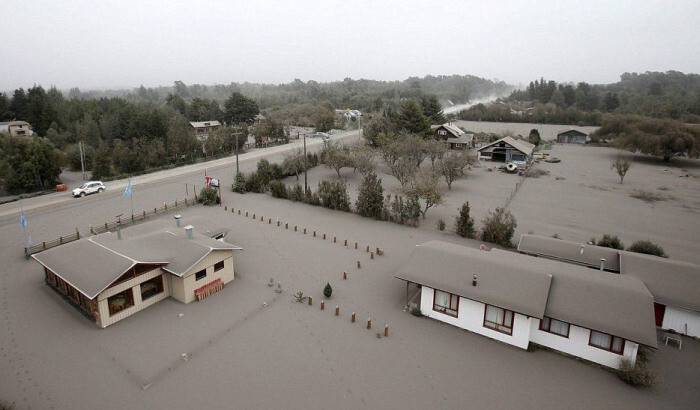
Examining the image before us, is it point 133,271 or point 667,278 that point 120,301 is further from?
point 667,278

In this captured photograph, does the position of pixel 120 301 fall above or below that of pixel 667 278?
below

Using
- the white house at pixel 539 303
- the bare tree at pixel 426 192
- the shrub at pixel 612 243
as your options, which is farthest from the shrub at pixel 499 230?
the white house at pixel 539 303

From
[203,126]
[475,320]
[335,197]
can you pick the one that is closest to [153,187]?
[335,197]

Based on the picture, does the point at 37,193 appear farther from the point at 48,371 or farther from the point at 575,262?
the point at 575,262

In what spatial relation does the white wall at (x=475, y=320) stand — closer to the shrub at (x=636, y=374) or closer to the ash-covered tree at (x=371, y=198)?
the shrub at (x=636, y=374)

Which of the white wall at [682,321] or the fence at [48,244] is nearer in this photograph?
the white wall at [682,321]

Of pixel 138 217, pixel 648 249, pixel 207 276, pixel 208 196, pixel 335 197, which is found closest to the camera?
pixel 207 276

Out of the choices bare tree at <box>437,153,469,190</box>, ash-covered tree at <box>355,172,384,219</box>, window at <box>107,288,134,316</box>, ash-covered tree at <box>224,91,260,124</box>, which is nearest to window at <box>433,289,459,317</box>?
ash-covered tree at <box>355,172,384,219</box>

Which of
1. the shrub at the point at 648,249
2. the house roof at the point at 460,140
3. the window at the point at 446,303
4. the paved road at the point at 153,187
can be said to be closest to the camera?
the window at the point at 446,303
